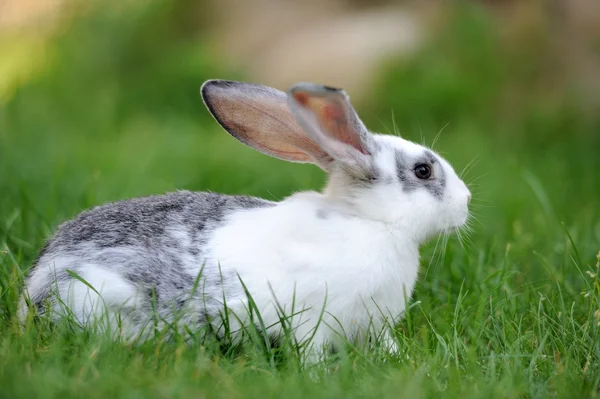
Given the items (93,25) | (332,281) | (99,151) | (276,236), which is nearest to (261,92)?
(276,236)

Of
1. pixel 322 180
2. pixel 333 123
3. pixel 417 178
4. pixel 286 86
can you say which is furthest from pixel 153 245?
pixel 286 86

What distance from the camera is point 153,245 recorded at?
3.17 meters

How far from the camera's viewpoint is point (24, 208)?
13.5 feet

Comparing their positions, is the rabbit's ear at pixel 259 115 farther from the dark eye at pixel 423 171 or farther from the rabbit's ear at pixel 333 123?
Result: the dark eye at pixel 423 171

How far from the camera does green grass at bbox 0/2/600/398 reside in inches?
104

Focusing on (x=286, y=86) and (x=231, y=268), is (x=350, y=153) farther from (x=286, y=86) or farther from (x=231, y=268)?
(x=286, y=86)

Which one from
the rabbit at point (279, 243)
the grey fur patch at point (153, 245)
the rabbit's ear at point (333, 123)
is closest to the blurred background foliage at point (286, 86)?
the grey fur patch at point (153, 245)

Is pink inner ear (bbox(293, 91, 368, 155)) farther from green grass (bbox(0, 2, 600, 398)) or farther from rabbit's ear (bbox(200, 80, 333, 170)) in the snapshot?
green grass (bbox(0, 2, 600, 398))

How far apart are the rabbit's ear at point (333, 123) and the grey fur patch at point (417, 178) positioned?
0.12 metres

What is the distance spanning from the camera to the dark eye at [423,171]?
3.29 meters

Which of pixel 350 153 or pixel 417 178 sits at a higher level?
pixel 350 153

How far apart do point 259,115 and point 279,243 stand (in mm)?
530

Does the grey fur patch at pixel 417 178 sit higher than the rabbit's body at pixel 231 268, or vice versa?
the grey fur patch at pixel 417 178

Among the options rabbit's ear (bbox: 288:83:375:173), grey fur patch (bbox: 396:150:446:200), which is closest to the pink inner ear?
rabbit's ear (bbox: 288:83:375:173)
